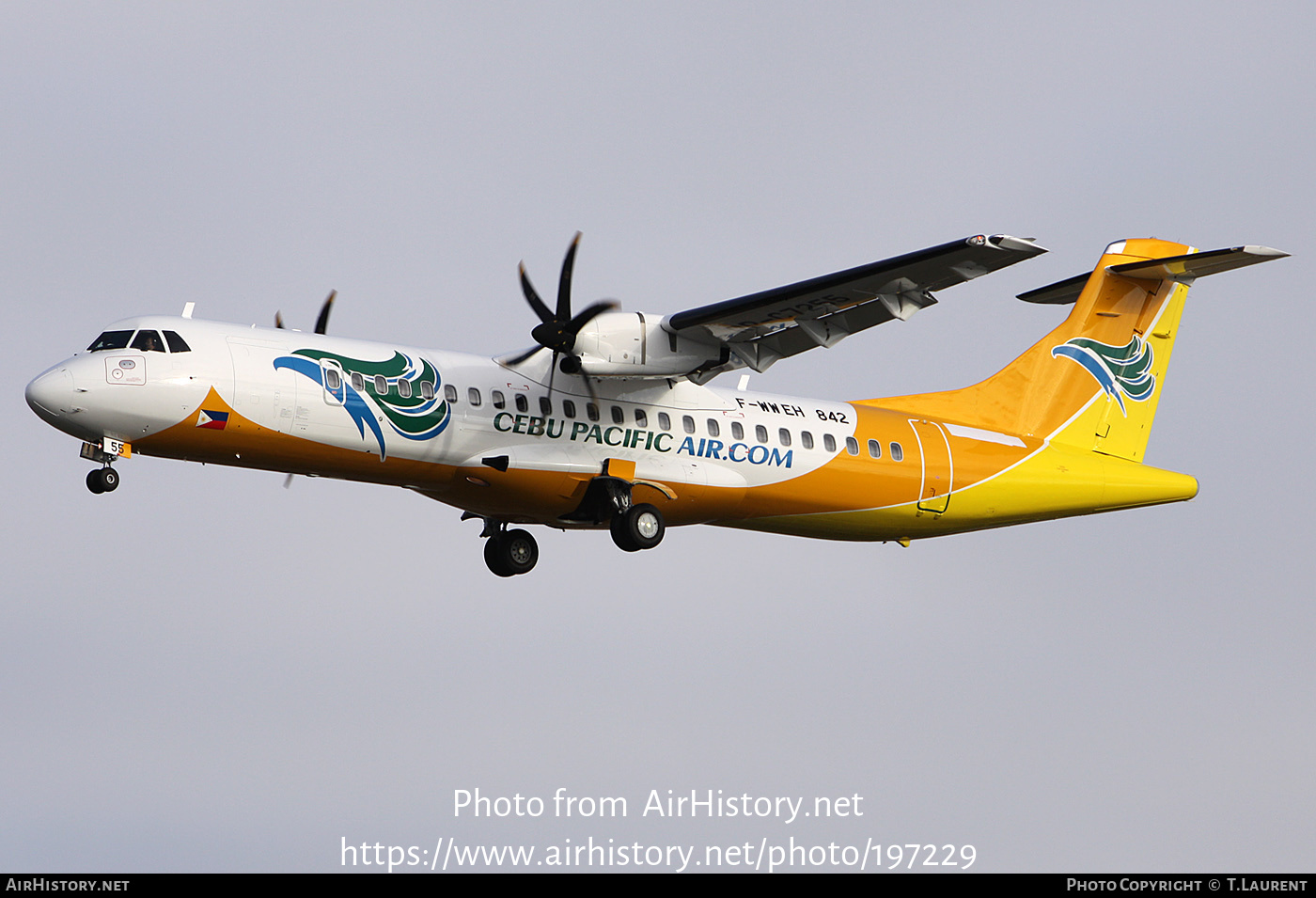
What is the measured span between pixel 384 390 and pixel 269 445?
1.49 meters

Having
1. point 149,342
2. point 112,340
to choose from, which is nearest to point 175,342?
point 149,342

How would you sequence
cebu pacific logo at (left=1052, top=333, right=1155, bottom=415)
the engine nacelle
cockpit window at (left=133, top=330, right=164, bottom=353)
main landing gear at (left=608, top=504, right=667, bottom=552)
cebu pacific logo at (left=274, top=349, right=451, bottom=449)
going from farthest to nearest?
cebu pacific logo at (left=1052, top=333, right=1155, bottom=415)
main landing gear at (left=608, top=504, right=667, bottom=552)
the engine nacelle
cebu pacific logo at (left=274, top=349, right=451, bottom=449)
cockpit window at (left=133, top=330, right=164, bottom=353)

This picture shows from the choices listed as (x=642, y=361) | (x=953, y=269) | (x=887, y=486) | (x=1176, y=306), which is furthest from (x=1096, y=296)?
(x=642, y=361)

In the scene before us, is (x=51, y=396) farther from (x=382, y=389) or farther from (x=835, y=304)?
(x=835, y=304)

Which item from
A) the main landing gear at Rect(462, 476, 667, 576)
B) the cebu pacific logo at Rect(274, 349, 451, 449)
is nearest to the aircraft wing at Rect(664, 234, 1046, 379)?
the main landing gear at Rect(462, 476, 667, 576)

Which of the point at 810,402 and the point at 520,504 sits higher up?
the point at 810,402

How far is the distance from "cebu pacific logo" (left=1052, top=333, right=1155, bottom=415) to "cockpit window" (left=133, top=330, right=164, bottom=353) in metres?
13.4

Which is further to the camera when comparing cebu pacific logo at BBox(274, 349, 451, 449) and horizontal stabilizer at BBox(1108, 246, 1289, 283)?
horizontal stabilizer at BBox(1108, 246, 1289, 283)

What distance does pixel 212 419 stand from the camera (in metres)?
17.1

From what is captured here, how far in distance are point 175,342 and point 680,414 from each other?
642cm

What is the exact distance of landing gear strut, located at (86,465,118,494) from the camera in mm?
16609

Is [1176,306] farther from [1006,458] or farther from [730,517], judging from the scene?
[730,517]

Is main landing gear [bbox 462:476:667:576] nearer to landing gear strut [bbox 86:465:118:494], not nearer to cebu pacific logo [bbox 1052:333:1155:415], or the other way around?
landing gear strut [bbox 86:465:118:494]

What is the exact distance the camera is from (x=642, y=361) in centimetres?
1925
